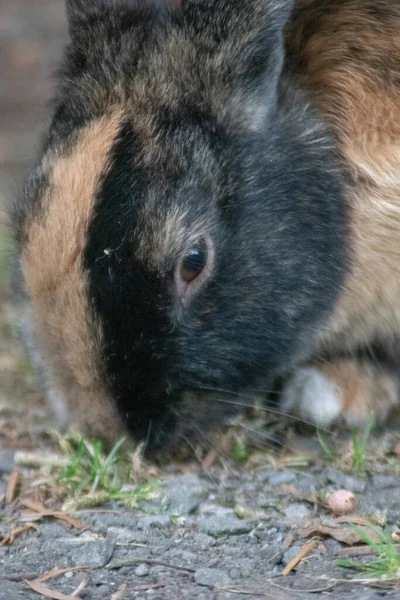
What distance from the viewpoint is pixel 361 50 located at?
3.96m

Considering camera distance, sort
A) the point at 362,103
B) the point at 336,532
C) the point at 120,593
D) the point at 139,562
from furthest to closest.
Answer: the point at 362,103, the point at 336,532, the point at 139,562, the point at 120,593

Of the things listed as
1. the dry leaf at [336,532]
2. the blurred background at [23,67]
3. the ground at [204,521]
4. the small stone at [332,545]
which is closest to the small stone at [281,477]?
the ground at [204,521]

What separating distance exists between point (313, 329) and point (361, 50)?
1170 millimetres

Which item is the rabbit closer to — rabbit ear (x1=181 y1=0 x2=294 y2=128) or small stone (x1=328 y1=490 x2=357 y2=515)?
rabbit ear (x1=181 y1=0 x2=294 y2=128)

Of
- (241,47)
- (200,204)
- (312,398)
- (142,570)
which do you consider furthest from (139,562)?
(241,47)

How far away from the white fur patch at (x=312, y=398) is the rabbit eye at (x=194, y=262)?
108 cm

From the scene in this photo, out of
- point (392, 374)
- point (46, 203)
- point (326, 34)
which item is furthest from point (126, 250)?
point (392, 374)

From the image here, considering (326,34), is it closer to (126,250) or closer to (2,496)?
(126,250)

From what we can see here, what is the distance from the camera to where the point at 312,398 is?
4227 millimetres

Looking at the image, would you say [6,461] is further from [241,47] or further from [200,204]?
[241,47]

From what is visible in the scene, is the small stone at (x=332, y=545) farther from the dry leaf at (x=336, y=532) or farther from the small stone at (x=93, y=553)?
the small stone at (x=93, y=553)

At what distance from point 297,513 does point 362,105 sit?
1667 mm

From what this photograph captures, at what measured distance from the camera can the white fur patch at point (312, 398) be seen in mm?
4172

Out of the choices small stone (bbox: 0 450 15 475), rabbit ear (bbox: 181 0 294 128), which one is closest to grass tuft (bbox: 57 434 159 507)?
small stone (bbox: 0 450 15 475)
